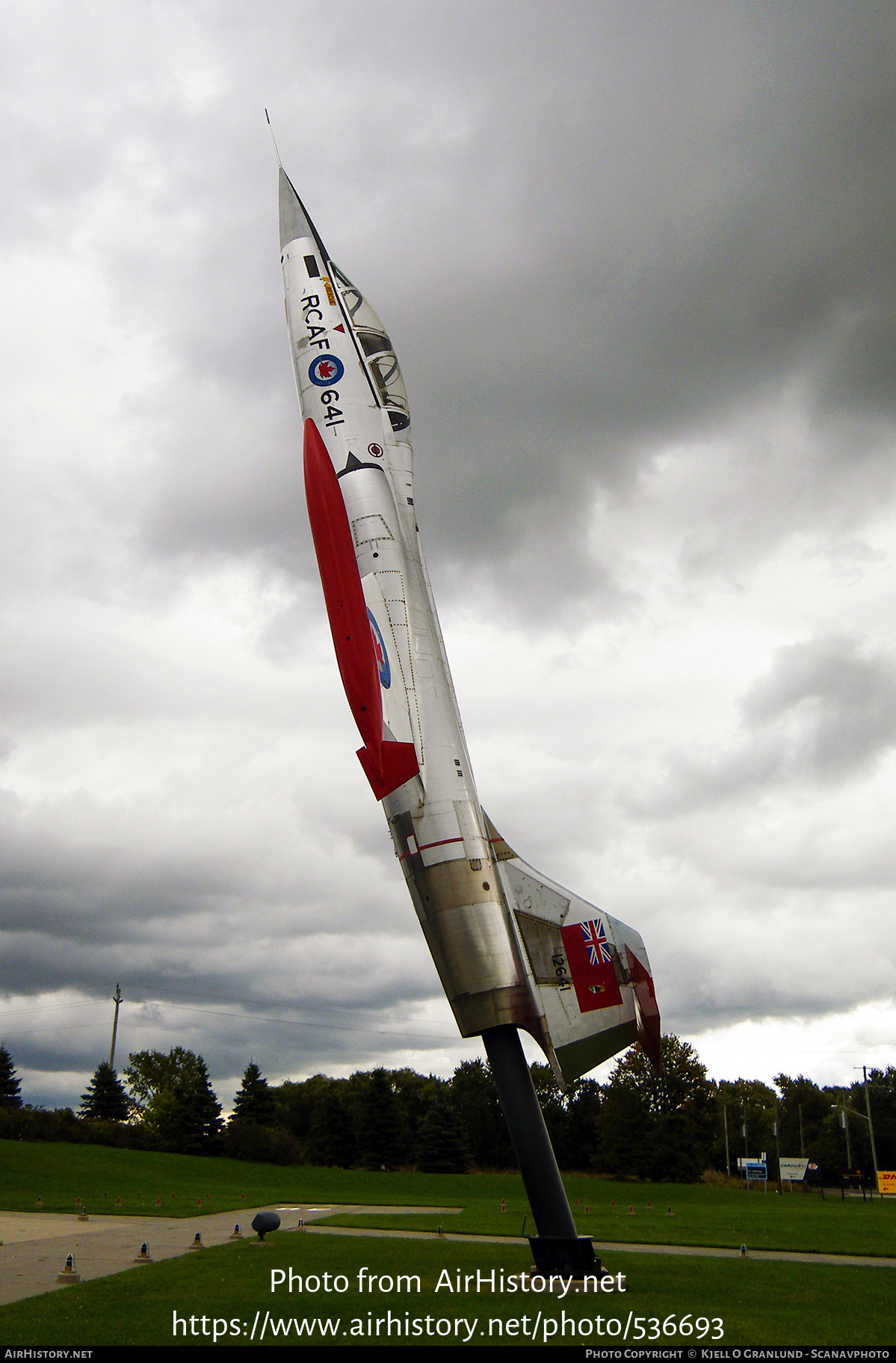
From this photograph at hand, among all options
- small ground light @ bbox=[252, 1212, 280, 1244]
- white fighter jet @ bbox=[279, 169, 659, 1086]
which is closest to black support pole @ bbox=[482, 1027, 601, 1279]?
white fighter jet @ bbox=[279, 169, 659, 1086]

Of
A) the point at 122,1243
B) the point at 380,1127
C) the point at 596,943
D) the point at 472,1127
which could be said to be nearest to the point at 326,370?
the point at 596,943

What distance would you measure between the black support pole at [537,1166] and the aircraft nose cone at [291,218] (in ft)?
49.8

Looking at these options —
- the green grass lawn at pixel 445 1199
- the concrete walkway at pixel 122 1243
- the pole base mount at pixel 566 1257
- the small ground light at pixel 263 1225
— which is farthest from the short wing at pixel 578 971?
the green grass lawn at pixel 445 1199

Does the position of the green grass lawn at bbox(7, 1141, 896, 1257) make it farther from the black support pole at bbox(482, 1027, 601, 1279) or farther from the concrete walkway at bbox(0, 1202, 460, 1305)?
the black support pole at bbox(482, 1027, 601, 1279)

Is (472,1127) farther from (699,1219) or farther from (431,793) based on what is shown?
(431,793)

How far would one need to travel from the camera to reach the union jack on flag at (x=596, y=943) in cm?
1488

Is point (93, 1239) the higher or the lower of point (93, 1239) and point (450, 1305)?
the lower

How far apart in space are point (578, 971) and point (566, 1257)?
12.8 feet

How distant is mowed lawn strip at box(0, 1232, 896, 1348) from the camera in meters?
10.3

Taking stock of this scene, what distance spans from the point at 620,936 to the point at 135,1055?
226 ft

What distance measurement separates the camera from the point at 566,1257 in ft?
43.2

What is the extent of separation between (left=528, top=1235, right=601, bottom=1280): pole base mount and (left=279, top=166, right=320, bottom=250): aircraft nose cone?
17923mm

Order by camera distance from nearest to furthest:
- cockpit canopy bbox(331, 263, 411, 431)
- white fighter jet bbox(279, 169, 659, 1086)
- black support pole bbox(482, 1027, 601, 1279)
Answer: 1. black support pole bbox(482, 1027, 601, 1279)
2. white fighter jet bbox(279, 169, 659, 1086)
3. cockpit canopy bbox(331, 263, 411, 431)

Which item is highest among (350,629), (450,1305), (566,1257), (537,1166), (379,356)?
(379,356)
